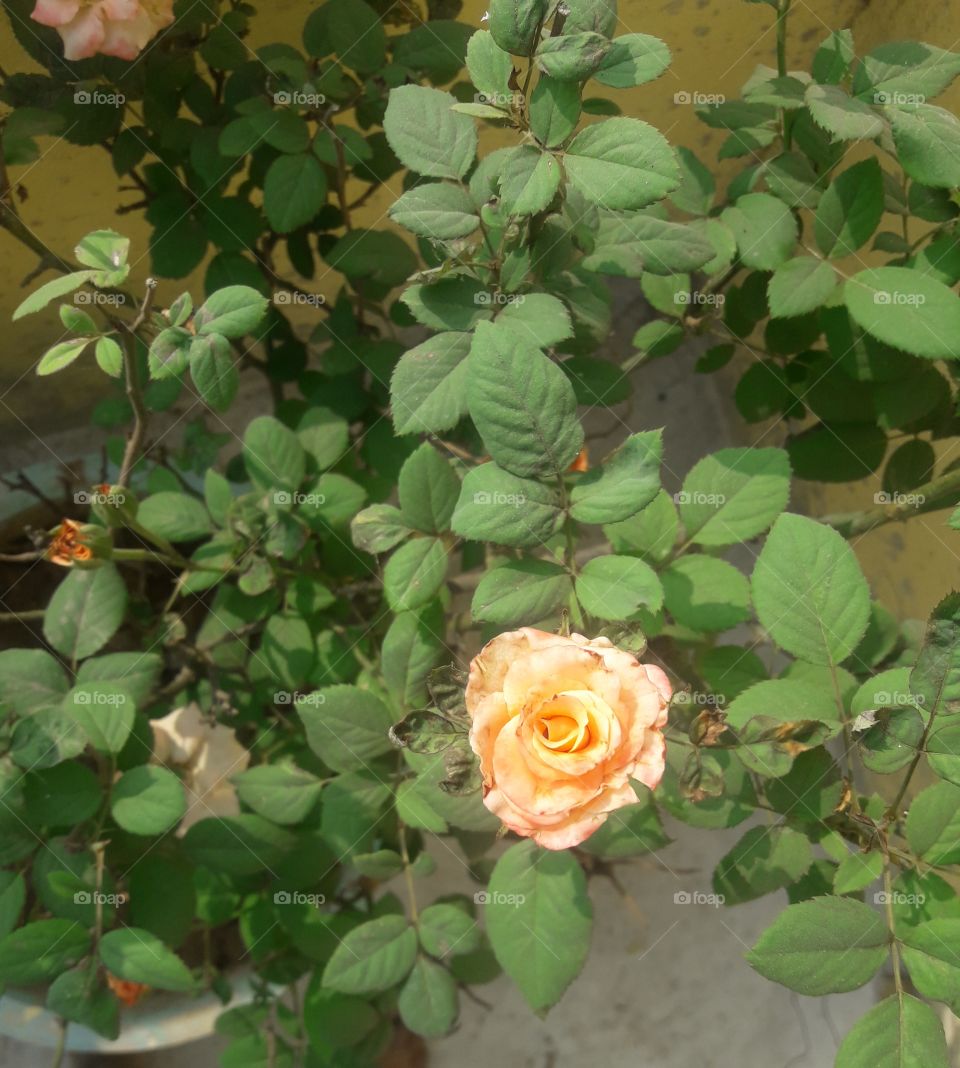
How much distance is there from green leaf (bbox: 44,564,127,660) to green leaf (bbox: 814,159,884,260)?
0.71 m

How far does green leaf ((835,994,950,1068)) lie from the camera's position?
0.58 m

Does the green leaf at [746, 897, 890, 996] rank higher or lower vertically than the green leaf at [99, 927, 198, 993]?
higher

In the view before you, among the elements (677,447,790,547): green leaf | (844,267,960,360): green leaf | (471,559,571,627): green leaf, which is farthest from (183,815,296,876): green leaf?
(844,267,960,360): green leaf

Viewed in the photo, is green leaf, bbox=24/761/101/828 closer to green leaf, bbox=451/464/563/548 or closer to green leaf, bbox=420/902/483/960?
green leaf, bbox=420/902/483/960

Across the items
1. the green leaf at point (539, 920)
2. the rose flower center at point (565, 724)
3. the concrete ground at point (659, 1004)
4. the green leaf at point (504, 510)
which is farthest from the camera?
the concrete ground at point (659, 1004)

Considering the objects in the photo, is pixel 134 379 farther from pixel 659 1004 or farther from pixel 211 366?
pixel 659 1004

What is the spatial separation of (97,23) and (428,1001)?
0.86 m

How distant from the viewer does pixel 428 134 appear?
688mm

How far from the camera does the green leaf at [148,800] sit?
731 millimetres

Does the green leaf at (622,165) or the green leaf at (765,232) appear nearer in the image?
the green leaf at (622,165)

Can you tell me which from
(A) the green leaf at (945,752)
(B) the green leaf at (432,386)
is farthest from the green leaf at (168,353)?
(A) the green leaf at (945,752)

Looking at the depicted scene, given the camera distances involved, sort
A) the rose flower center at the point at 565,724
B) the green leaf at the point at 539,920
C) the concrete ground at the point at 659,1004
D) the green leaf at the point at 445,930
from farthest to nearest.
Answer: the concrete ground at the point at 659,1004, the green leaf at the point at 445,930, the green leaf at the point at 539,920, the rose flower center at the point at 565,724

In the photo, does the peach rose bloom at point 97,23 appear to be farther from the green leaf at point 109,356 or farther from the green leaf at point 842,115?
the green leaf at point 842,115

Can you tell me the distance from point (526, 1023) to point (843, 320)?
105 cm
